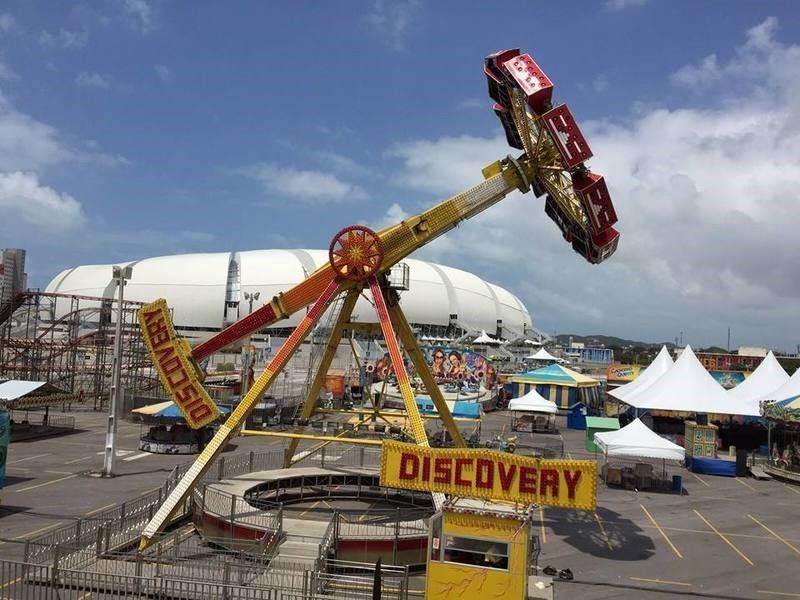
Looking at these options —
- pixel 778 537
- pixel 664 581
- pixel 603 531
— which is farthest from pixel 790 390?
pixel 664 581

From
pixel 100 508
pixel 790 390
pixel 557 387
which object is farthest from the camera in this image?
pixel 557 387

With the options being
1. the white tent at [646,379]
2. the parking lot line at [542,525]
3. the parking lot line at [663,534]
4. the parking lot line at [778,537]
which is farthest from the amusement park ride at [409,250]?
the white tent at [646,379]

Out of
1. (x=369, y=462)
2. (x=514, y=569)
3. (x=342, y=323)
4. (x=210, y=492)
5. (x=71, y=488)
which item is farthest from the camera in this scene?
(x=369, y=462)

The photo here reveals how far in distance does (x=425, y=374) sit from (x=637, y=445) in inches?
475

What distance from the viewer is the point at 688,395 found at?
40312 millimetres

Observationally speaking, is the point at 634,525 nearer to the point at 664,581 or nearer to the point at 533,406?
the point at 664,581

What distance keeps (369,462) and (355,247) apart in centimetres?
1327

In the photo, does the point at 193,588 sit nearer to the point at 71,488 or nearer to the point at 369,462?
the point at 71,488

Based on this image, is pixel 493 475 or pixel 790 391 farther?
pixel 790 391

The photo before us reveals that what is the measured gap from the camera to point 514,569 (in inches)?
504

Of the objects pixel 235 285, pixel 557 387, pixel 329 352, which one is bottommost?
pixel 557 387

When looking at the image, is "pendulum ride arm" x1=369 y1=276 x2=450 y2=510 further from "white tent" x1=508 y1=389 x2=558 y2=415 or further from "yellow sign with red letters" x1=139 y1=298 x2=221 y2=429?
"white tent" x1=508 y1=389 x2=558 y2=415

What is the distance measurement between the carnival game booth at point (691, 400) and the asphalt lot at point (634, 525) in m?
3.02

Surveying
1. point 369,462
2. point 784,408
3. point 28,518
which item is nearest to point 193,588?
point 28,518
